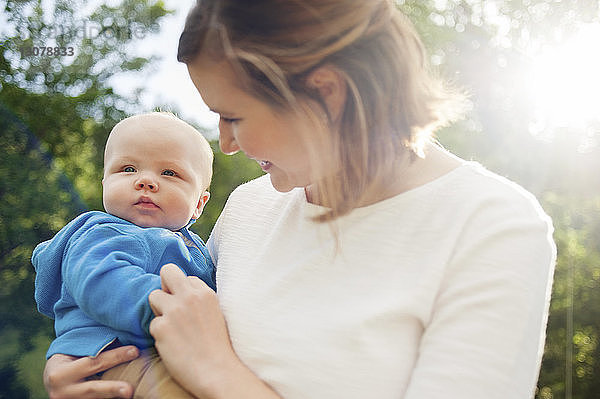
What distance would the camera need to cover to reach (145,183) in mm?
1247

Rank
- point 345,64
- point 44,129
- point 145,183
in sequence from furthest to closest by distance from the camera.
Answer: point 44,129 → point 145,183 → point 345,64

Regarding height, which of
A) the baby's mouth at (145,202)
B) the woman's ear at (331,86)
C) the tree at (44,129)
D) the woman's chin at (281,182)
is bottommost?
the baby's mouth at (145,202)

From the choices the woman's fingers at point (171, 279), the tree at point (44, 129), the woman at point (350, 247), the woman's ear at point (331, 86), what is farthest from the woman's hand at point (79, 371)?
the tree at point (44, 129)

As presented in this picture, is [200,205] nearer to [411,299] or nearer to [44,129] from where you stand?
[411,299]

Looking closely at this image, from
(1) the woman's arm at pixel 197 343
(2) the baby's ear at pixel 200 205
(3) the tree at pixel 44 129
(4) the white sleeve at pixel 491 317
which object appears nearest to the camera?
(4) the white sleeve at pixel 491 317

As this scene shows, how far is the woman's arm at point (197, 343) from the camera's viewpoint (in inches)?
37.5

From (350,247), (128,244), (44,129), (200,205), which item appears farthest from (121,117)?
(350,247)

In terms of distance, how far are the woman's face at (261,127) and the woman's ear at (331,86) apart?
0.04 m

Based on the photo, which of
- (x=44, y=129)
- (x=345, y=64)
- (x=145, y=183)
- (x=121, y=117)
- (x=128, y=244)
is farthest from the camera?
(x=121, y=117)

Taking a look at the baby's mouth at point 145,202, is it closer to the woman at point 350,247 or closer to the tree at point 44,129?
the woman at point 350,247

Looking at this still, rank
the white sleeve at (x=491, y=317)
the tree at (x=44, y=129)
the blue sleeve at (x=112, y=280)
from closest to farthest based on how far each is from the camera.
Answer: the white sleeve at (x=491, y=317) → the blue sleeve at (x=112, y=280) → the tree at (x=44, y=129)

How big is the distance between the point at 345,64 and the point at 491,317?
429 mm

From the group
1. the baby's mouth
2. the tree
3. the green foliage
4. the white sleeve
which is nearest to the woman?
the white sleeve

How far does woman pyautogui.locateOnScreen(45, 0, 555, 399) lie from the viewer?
865 millimetres
